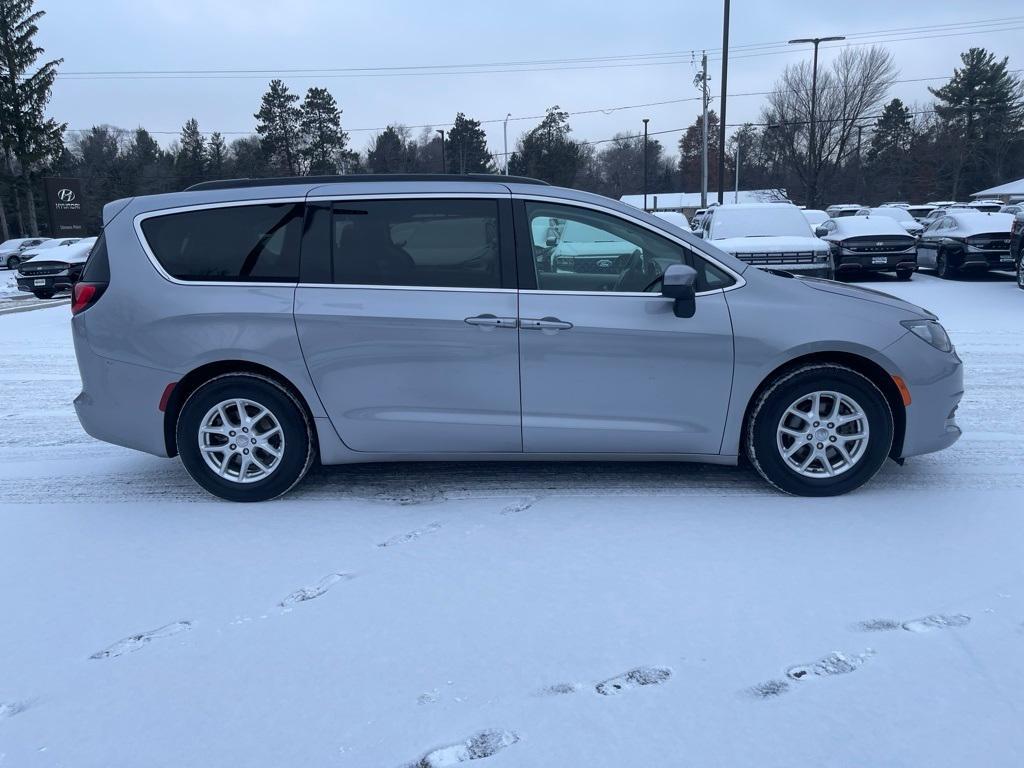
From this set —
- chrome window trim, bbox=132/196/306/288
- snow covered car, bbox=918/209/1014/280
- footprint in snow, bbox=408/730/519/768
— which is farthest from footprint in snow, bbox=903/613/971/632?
snow covered car, bbox=918/209/1014/280

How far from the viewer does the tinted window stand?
4.63 m

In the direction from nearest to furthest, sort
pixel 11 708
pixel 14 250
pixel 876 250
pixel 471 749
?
pixel 471 749
pixel 11 708
pixel 876 250
pixel 14 250

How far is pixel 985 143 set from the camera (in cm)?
6656

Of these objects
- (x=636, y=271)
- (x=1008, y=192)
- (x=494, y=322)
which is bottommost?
(x=494, y=322)

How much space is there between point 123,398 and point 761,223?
11.7 m

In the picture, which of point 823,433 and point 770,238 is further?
point 770,238

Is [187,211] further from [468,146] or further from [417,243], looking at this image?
[468,146]

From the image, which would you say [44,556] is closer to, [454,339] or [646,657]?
[454,339]

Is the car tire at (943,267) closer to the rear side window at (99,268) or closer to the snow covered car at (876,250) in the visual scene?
the snow covered car at (876,250)

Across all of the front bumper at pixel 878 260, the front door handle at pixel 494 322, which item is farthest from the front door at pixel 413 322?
the front bumper at pixel 878 260

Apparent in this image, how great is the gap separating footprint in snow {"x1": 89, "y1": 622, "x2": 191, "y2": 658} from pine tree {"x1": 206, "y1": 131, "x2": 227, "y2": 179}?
73843mm

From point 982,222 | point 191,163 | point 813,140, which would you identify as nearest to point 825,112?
point 813,140

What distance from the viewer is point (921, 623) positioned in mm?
3285

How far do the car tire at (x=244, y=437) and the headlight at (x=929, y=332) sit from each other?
137 inches
